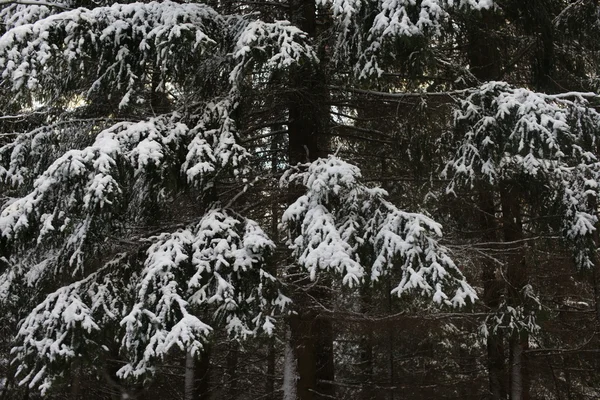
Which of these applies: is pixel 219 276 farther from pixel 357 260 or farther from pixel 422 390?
pixel 422 390

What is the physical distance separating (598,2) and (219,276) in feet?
18.4

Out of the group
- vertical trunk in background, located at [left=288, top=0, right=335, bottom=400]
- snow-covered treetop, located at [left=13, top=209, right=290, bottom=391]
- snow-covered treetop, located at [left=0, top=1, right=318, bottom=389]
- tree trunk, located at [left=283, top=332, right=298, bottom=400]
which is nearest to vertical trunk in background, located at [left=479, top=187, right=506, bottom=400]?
vertical trunk in background, located at [left=288, top=0, right=335, bottom=400]

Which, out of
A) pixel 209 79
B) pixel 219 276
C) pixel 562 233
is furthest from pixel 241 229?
pixel 562 233

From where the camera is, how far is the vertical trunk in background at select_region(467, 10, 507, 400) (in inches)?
267

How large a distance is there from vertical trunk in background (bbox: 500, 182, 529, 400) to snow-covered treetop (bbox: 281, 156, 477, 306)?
2.39 metres

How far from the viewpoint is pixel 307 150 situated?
622 centimetres

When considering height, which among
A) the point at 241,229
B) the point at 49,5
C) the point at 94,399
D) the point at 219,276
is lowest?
the point at 94,399

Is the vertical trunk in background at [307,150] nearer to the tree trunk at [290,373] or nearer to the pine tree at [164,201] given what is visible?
the tree trunk at [290,373]

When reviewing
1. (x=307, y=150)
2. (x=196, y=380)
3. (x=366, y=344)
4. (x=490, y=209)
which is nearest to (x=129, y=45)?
(x=307, y=150)

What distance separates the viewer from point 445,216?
8086 millimetres

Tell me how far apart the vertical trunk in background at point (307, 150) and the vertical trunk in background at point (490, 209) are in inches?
78.0

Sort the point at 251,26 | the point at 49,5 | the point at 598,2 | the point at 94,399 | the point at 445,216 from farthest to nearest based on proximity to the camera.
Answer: the point at 94,399, the point at 445,216, the point at 598,2, the point at 49,5, the point at 251,26

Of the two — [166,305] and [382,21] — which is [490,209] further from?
[166,305]

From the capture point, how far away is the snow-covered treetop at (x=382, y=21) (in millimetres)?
4340
